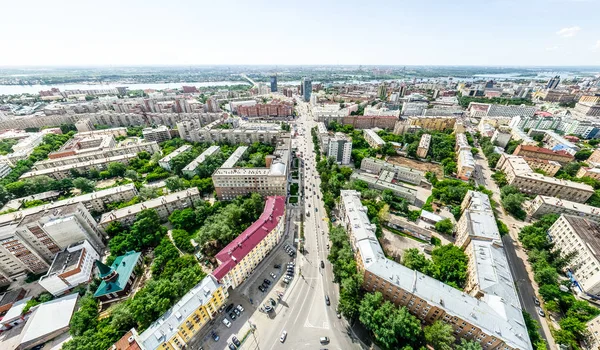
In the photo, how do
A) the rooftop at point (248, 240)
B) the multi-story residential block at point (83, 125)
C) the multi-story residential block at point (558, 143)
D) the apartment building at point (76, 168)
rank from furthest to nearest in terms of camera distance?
the multi-story residential block at point (83, 125) < the multi-story residential block at point (558, 143) < the apartment building at point (76, 168) < the rooftop at point (248, 240)

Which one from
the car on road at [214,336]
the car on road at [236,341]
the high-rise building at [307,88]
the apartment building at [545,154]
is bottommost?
the car on road at [214,336]

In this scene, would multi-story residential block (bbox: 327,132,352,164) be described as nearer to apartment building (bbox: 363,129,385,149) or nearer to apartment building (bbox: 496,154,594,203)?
apartment building (bbox: 363,129,385,149)

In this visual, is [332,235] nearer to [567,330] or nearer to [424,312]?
[424,312]

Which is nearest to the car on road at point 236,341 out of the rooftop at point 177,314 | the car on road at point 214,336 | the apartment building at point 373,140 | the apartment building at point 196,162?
the car on road at point 214,336

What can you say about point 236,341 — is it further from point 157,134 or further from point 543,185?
point 157,134

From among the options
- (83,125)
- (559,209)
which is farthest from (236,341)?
(83,125)

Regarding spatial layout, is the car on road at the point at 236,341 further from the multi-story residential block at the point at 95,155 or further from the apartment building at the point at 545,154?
the apartment building at the point at 545,154
